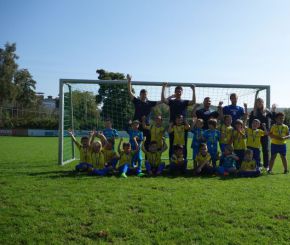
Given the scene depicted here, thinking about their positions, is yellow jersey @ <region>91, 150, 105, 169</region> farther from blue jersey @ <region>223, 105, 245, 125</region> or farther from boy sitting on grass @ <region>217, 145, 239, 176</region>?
blue jersey @ <region>223, 105, 245, 125</region>

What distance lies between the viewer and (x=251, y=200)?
18.1 ft

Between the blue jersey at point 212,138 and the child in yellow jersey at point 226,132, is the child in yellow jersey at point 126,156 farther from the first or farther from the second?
the child in yellow jersey at point 226,132

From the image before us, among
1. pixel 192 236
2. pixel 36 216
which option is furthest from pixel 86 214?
pixel 192 236

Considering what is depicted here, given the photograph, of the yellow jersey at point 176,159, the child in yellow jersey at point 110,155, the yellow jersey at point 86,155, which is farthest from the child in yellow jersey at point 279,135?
the yellow jersey at point 86,155

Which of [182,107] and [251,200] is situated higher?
[182,107]

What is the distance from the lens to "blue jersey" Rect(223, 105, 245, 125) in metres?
9.13

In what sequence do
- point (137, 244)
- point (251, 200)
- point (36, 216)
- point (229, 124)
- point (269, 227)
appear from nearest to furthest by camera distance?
point (137, 244) < point (269, 227) < point (36, 216) < point (251, 200) < point (229, 124)

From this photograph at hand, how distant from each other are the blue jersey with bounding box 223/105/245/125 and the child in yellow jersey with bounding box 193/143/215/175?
1.36 metres

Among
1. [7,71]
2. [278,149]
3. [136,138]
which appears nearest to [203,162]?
[136,138]

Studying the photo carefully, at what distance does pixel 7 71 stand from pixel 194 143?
4907cm

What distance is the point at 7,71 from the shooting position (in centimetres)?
5178

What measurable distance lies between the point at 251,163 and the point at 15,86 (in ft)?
168

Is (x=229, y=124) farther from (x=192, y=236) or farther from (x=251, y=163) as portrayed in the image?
(x=192, y=236)

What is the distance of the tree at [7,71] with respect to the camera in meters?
51.7
